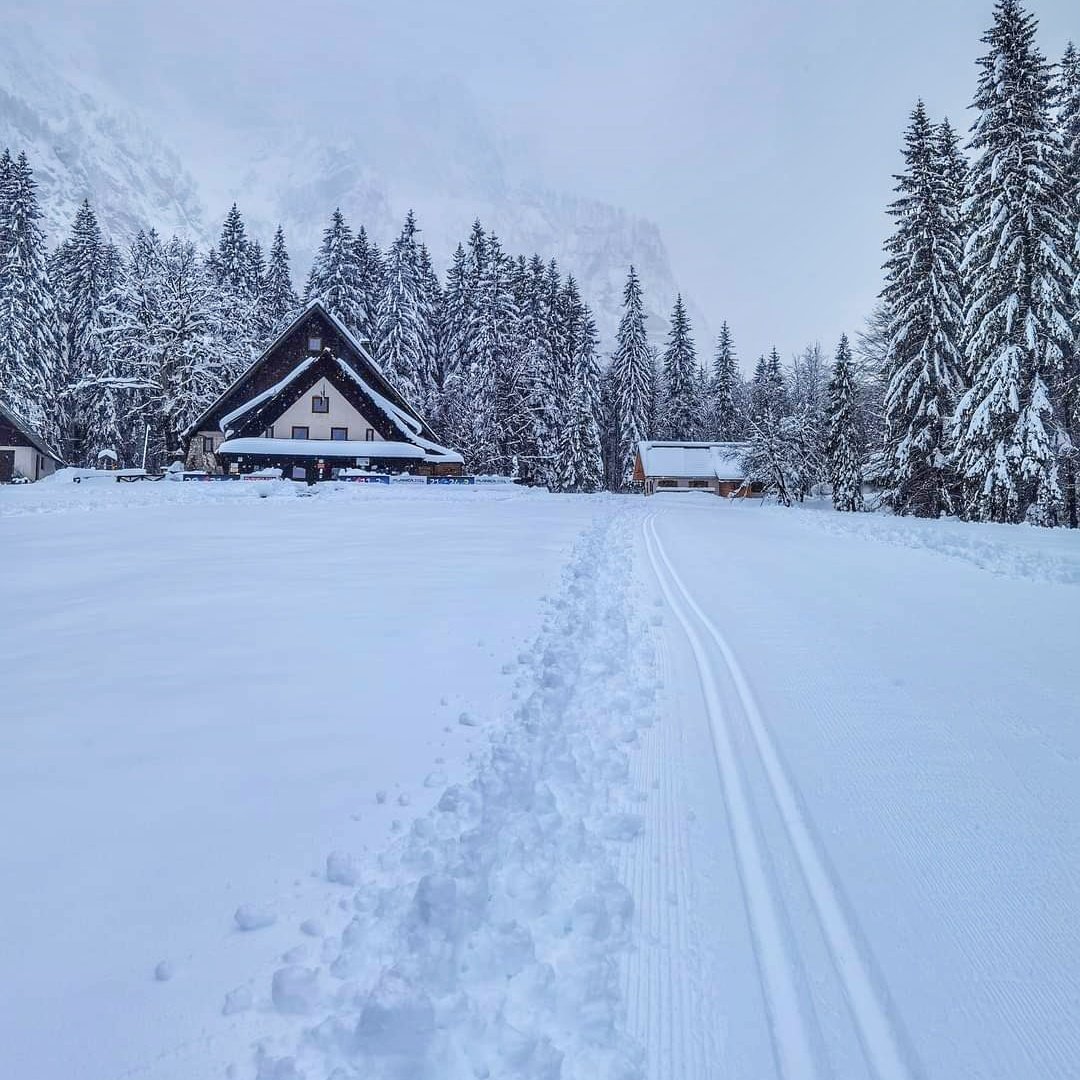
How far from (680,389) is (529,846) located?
70926 millimetres

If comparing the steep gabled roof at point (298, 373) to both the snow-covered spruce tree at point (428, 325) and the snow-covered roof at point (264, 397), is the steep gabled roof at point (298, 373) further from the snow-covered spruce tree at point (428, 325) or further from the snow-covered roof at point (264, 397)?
the snow-covered spruce tree at point (428, 325)

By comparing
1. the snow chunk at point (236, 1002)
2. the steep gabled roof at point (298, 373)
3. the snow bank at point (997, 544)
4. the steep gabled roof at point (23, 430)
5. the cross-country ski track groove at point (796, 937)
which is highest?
the steep gabled roof at point (298, 373)

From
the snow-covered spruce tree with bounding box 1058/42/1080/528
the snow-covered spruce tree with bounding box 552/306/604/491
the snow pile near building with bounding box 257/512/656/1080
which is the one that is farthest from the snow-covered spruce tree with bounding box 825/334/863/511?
the snow pile near building with bounding box 257/512/656/1080

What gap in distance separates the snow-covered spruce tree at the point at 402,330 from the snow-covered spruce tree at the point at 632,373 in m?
20.9

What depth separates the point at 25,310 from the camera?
44000 millimetres

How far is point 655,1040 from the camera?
6.80 ft

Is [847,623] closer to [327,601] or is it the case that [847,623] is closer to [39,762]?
[327,601]

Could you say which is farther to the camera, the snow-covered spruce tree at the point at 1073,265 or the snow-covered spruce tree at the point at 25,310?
the snow-covered spruce tree at the point at 25,310

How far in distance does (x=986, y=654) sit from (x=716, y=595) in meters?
3.34

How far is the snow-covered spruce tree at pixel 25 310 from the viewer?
42.5 m

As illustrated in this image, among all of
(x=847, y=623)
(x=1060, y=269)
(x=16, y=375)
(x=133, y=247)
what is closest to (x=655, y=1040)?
(x=847, y=623)

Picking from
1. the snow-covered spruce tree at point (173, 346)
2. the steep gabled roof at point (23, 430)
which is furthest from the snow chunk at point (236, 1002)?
the steep gabled roof at point (23, 430)

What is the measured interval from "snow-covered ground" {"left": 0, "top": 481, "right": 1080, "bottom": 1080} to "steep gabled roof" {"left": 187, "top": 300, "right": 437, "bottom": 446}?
108 feet

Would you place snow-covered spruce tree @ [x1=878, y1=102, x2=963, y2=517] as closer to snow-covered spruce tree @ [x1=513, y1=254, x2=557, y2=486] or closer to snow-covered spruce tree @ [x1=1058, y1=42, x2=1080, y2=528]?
snow-covered spruce tree @ [x1=1058, y1=42, x2=1080, y2=528]
